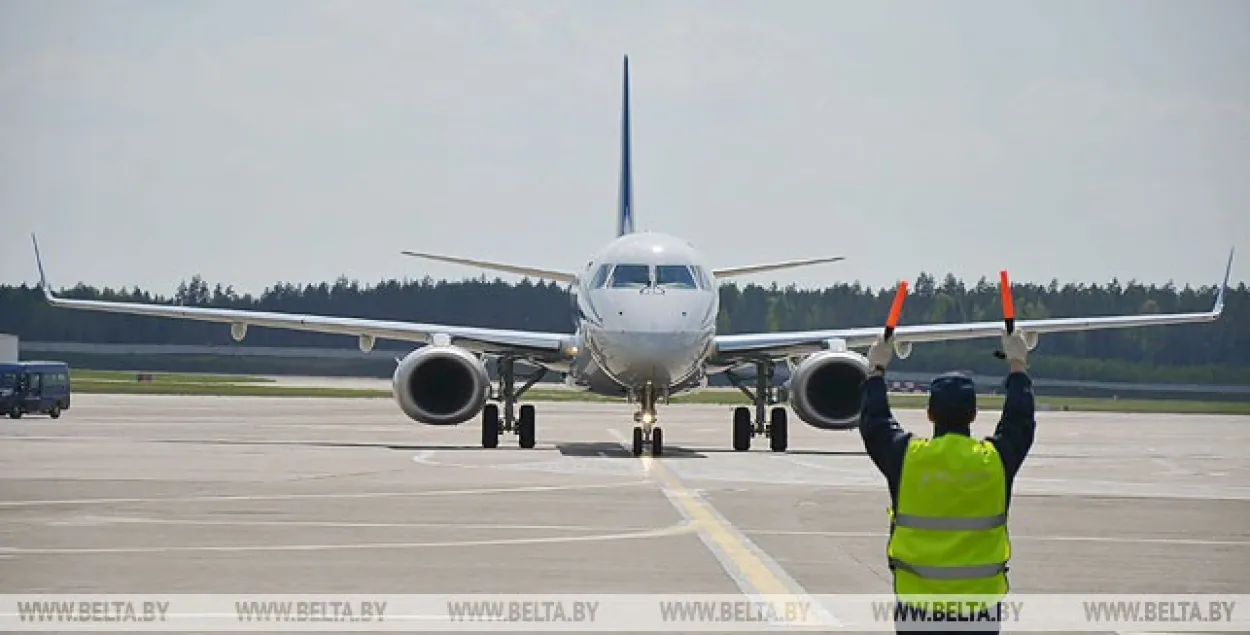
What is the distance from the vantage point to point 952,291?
113m

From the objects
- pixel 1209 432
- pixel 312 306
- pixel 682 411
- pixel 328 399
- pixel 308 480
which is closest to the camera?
pixel 308 480

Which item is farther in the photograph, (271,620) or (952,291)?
(952,291)

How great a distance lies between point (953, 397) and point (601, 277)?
81.5 ft

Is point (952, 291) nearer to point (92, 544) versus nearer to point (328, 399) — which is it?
point (328, 399)

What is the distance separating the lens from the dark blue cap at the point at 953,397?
8.75 metres

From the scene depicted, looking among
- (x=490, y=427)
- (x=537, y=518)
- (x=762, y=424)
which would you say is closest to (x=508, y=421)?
(x=490, y=427)

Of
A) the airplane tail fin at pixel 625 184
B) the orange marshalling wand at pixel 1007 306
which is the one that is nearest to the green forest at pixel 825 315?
the airplane tail fin at pixel 625 184

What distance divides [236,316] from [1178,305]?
74.1 meters

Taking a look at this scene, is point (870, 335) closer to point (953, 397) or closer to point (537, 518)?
point (537, 518)

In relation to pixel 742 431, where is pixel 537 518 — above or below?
below

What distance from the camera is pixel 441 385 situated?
35625mm

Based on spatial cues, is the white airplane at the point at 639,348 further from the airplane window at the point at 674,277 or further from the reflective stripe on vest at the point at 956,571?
the reflective stripe on vest at the point at 956,571

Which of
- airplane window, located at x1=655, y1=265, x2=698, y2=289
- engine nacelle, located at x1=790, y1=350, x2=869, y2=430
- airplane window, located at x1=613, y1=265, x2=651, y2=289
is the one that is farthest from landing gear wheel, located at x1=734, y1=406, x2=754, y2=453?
airplane window, located at x1=613, y1=265, x2=651, y2=289

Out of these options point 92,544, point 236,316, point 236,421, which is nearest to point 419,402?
point 236,316
